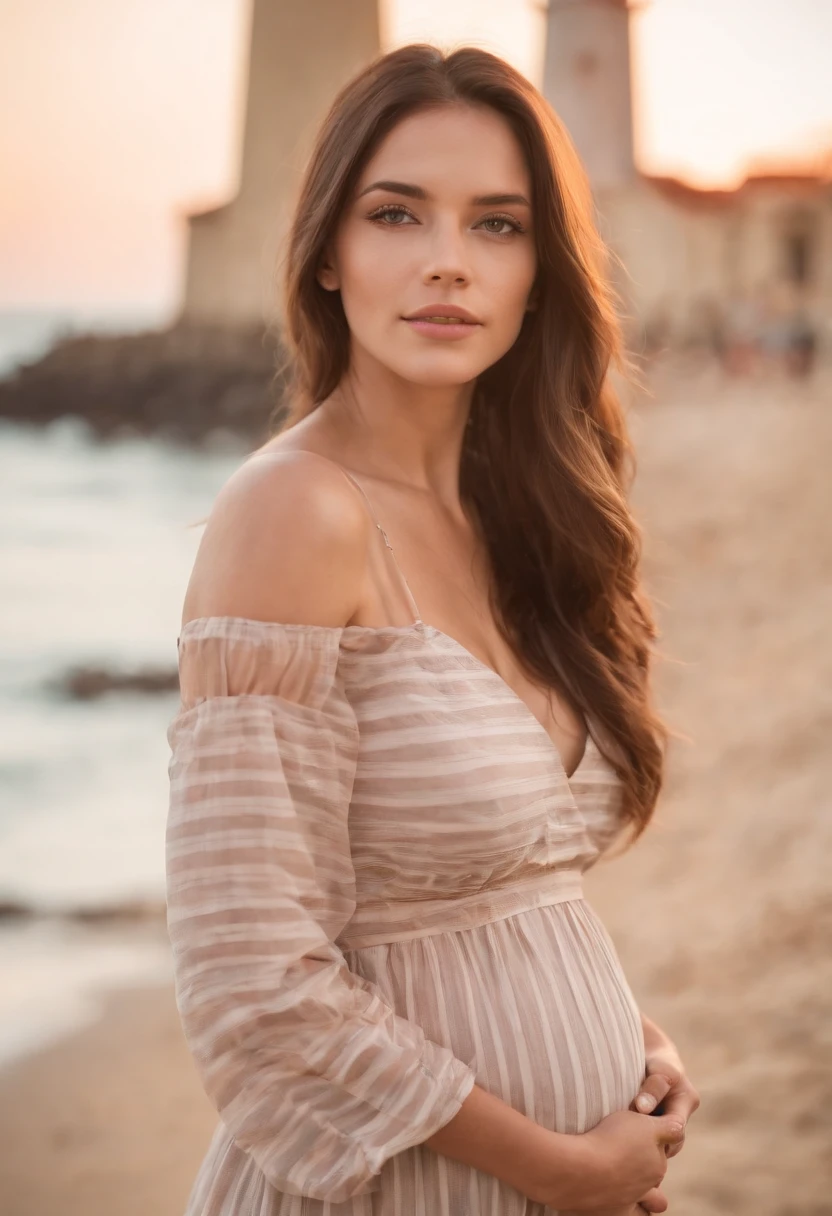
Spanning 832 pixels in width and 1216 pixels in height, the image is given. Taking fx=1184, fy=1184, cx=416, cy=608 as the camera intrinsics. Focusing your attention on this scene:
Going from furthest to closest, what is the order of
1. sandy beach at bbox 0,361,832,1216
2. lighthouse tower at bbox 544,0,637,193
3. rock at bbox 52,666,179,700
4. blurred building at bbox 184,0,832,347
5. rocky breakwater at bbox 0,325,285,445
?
blurred building at bbox 184,0,832,347, lighthouse tower at bbox 544,0,637,193, rocky breakwater at bbox 0,325,285,445, rock at bbox 52,666,179,700, sandy beach at bbox 0,361,832,1216

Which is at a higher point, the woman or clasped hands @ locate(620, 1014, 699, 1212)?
the woman

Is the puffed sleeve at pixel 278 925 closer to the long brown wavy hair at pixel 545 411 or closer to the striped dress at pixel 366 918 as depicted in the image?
the striped dress at pixel 366 918

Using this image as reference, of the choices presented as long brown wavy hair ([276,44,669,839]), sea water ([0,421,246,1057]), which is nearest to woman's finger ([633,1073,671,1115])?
long brown wavy hair ([276,44,669,839])

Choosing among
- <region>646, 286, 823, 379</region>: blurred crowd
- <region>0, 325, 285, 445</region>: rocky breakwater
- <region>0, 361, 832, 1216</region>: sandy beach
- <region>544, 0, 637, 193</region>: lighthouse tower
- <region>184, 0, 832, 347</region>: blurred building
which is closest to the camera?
<region>0, 361, 832, 1216</region>: sandy beach

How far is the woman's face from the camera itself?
128 cm

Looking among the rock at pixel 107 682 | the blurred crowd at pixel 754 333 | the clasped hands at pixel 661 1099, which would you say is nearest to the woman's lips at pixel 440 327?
the clasped hands at pixel 661 1099

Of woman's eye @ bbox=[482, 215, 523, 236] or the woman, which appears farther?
woman's eye @ bbox=[482, 215, 523, 236]

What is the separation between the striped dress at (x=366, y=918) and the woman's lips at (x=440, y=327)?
1.11 feet

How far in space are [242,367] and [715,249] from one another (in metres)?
6.91

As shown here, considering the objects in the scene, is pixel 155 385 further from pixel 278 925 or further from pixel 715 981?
pixel 278 925

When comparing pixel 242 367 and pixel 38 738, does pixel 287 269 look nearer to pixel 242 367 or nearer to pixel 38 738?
pixel 38 738

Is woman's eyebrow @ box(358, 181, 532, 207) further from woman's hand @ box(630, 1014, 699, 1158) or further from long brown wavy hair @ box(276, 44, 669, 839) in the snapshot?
woman's hand @ box(630, 1014, 699, 1158)

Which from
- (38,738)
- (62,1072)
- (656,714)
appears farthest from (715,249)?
(656,714)

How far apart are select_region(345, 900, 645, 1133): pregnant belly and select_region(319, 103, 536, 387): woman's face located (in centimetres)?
61
